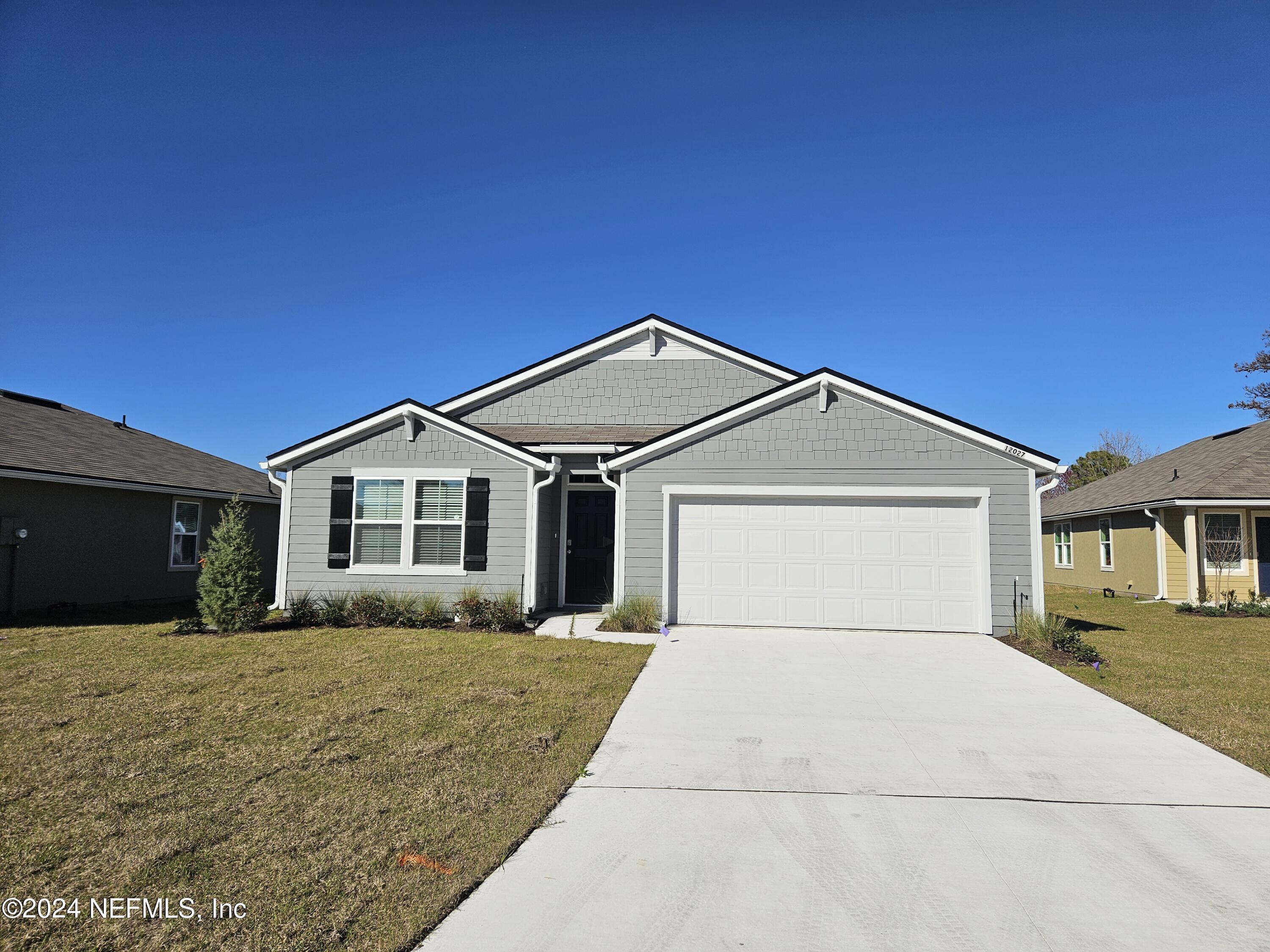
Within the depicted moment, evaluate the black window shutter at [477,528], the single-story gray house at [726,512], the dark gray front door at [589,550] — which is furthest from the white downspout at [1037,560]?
the black window shutter at [477,528]

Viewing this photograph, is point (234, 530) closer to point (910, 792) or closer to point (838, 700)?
point (838, 700)

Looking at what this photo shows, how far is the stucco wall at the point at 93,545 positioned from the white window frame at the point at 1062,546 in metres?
26.5

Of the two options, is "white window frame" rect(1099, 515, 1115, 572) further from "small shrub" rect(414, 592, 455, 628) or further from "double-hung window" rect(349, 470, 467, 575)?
"small shrub" rect(414, 592, 455, 628)

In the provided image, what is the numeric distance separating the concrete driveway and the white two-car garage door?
3.72m

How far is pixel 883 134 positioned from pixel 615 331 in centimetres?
649

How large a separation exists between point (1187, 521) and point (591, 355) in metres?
15.7

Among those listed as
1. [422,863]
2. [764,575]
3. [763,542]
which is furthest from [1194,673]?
[422,863]

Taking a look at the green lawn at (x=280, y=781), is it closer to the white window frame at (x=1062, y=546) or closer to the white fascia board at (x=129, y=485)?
the white fascia board at (x=129, y=485)

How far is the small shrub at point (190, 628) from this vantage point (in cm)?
1061

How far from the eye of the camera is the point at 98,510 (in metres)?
14.0

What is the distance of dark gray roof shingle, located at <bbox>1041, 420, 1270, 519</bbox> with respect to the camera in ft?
56.0

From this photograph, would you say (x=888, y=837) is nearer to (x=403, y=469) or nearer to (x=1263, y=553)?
(x=403, y=469)

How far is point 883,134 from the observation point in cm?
1282

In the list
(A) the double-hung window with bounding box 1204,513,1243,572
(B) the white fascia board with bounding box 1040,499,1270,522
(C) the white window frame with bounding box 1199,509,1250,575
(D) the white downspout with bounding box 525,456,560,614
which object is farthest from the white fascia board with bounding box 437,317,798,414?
(A) the double-hung window with bounding box 1204,513,1243,572
